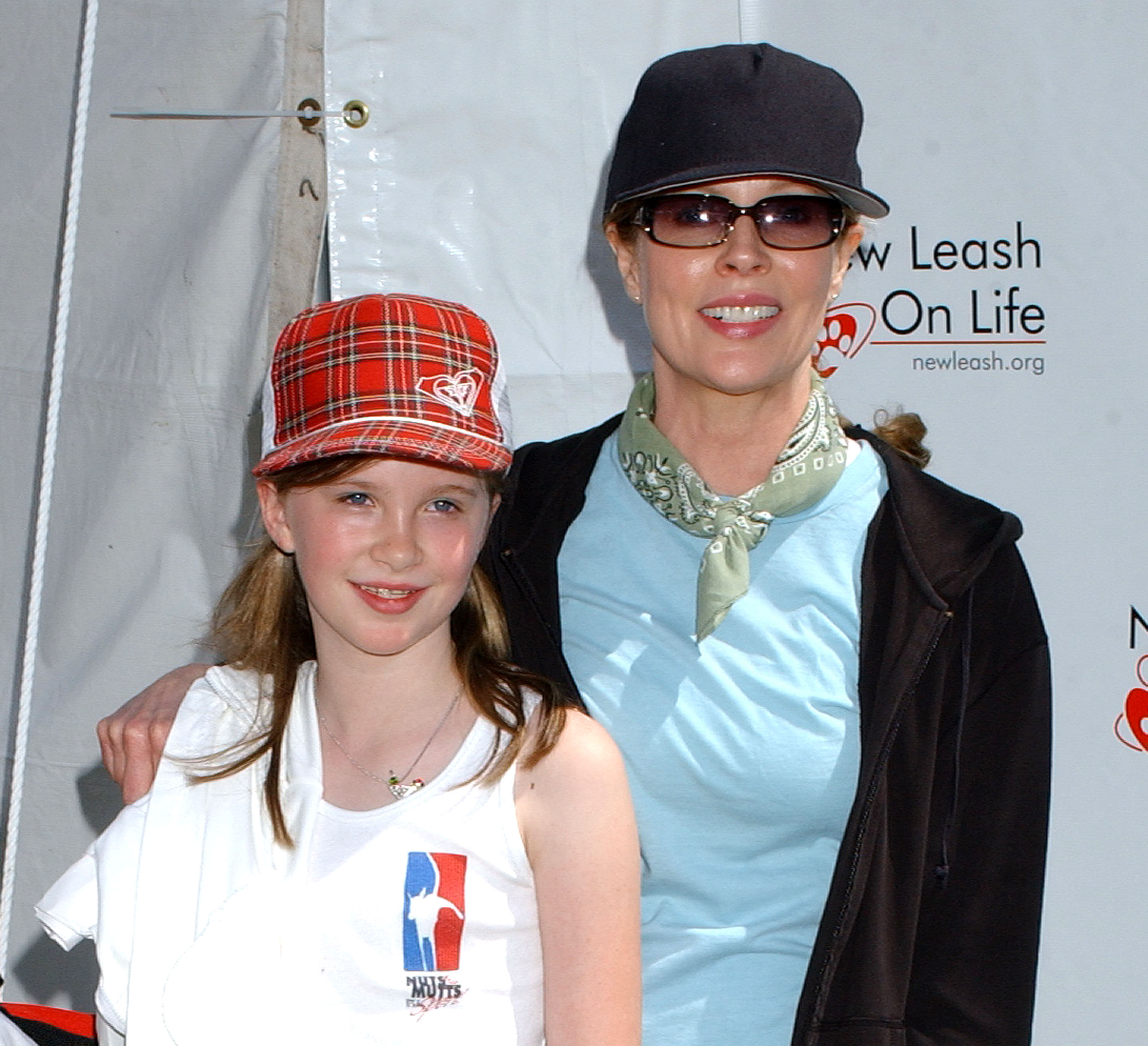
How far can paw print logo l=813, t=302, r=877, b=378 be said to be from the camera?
2.70 metres

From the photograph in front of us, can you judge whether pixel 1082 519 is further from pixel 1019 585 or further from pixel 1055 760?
pixel 1019 585

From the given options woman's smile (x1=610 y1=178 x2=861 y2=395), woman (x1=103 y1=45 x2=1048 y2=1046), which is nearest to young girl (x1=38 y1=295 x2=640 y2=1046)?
woman (x1=103 y1=45 x2=1048 y2=1046)

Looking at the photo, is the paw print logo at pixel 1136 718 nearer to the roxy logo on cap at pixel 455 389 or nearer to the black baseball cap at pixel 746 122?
the black baseball cap at pixel 746 122

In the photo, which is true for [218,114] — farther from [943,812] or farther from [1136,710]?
[1136,710]

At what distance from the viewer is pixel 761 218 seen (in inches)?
59.9

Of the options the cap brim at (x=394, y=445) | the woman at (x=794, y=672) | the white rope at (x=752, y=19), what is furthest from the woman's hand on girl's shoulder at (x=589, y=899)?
the white rope at (x=752, y=19)

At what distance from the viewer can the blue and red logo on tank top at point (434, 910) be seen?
1391mm

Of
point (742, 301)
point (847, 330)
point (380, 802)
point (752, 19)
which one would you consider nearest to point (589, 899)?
point (380, 802)

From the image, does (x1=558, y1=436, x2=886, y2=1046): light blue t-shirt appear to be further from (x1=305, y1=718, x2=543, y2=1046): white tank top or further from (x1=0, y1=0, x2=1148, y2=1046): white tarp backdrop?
(x1=0, y1=0, x2=1148, y2=1046): white tarp backdrop

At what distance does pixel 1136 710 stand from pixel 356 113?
181 cm

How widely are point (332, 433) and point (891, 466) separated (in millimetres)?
634

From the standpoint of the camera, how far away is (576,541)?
1.64 meters

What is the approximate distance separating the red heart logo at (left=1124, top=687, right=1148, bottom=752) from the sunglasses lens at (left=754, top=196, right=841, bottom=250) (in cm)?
141

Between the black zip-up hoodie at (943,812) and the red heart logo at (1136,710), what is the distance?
1174 millimetres
